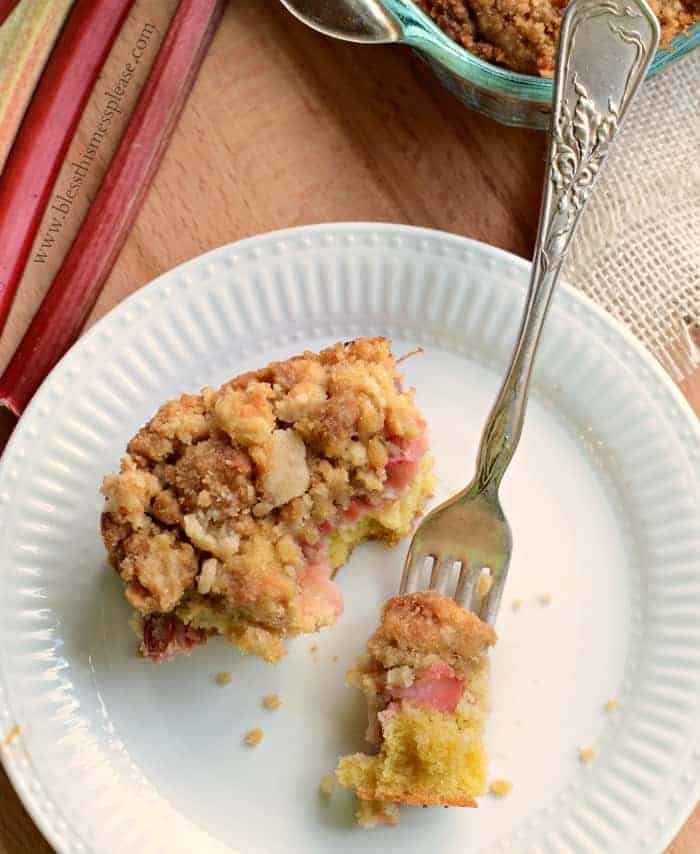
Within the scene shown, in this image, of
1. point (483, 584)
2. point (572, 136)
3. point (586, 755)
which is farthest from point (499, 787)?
point (572, 136)

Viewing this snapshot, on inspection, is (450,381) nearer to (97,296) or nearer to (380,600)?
(380,600)

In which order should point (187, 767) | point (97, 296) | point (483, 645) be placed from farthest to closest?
point (97, 296) < point (187, 767) < point (483, 645)

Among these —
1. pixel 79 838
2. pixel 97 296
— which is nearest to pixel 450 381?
pixel 97 296

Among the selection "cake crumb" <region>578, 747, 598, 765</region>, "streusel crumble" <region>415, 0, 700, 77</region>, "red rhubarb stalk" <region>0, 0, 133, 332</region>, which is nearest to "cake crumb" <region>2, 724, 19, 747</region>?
"red rhubarb stalk" <region>0, 0, 133, 332</region>

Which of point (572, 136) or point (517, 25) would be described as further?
point (517, 25)

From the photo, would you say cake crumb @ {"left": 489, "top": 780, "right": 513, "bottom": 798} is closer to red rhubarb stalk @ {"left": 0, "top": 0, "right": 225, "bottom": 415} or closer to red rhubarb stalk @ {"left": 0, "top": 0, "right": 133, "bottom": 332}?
red rhubarb stalk @ {"left": 0, "top": 0, "right": 225, "bottom": 415}

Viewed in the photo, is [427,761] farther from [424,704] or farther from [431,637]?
[431,637]
